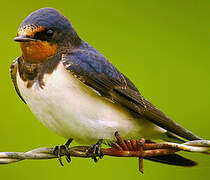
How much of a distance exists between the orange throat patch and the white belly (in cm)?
8

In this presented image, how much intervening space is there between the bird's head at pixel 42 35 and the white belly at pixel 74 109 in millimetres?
95

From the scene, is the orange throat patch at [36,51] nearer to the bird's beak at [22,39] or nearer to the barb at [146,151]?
the bird's beak at [22,39]

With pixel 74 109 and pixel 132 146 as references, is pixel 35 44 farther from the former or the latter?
pixel 132 146

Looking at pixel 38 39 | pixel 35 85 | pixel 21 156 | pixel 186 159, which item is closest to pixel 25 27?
pixel 38 39

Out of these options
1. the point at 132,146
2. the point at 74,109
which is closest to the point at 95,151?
the point at 74,109

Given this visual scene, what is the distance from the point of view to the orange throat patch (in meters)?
2.50

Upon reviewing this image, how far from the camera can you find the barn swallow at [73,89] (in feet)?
8.08

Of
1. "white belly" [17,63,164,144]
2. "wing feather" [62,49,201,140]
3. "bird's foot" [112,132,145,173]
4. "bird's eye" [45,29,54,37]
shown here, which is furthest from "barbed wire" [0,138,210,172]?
"bird's eye" [45,29,54,37]

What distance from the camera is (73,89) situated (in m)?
2.46

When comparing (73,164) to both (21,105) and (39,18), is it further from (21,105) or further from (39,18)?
(39,18)

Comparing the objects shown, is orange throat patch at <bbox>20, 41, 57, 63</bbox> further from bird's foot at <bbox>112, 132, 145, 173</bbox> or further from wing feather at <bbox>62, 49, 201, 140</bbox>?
bird's foot at <bbox>112, 132, 145, 173</bbox>

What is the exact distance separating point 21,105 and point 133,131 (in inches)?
34.3

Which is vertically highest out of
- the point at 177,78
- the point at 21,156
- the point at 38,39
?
the point at 177,78

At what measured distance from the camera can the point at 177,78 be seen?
3441 mm
